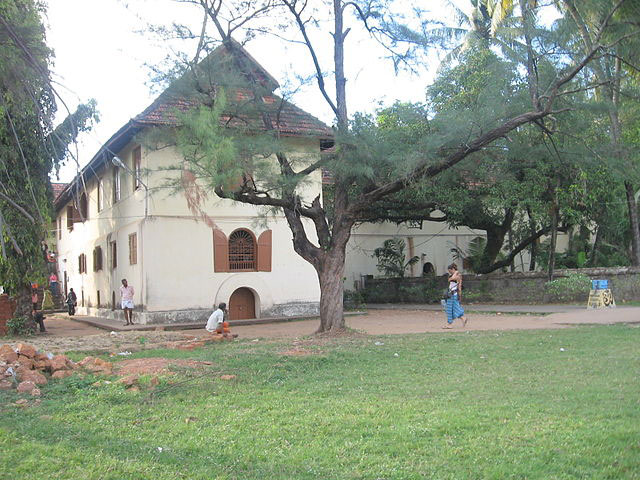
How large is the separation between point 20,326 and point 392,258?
17.8 meters

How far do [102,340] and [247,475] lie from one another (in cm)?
1125

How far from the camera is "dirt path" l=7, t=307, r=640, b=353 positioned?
1390cm

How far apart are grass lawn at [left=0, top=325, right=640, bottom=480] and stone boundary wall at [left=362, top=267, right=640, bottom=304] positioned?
12300 millimetres

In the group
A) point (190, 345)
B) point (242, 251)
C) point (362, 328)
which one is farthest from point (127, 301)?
point (190, 345)

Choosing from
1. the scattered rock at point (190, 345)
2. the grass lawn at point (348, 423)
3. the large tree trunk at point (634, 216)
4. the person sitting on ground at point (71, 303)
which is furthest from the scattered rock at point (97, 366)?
the person sitting on ground at point (71, 303)

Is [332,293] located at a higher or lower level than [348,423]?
higher

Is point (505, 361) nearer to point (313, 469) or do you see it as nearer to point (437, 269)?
point (313, 469)

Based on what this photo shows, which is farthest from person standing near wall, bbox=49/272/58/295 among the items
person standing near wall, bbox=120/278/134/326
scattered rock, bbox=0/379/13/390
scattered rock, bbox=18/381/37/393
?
scattered rock, bbox=18/381/37/393

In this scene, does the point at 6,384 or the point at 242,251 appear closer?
the point at 6,384

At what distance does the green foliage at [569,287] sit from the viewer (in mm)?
20469

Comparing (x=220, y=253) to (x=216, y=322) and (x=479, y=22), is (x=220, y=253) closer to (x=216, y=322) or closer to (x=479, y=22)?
(x=216, y=322)

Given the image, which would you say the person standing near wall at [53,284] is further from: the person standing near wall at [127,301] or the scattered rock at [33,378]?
the scattered rock at [33,378]

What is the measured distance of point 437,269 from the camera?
112ft

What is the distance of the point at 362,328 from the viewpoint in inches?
669
